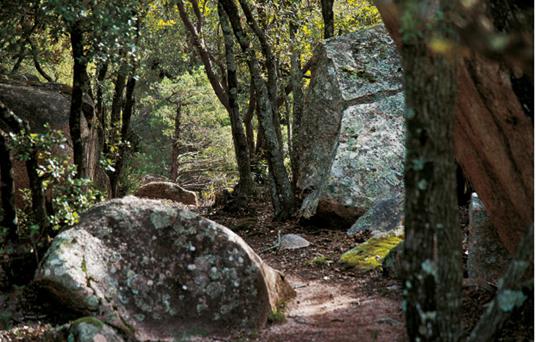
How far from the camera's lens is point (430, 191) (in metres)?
2.87

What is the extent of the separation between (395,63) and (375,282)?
6598 mm

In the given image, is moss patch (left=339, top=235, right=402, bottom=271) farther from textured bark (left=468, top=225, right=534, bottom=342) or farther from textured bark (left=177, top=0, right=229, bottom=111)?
textured bark (left=177, top=0, right=229, bottom=111)

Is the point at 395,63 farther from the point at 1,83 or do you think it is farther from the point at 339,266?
the point at 1,83

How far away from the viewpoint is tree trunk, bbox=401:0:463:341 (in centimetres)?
283

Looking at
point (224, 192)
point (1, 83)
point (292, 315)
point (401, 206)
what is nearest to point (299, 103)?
point (224, 192)

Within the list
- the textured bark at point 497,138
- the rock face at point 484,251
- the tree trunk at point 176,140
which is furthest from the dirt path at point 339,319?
the tree trunk at point 176,140

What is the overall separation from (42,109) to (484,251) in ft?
23.6

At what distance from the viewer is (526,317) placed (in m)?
4.82

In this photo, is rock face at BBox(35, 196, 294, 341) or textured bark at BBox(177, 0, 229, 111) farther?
textured bark at BBox(177, 0, 229, 111)

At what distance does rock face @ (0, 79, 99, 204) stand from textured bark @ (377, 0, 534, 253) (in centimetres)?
669

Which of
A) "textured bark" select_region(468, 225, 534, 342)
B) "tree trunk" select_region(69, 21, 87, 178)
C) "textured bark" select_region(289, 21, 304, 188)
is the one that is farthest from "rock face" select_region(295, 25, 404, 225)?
"textured bark" select_region(468, 225, 534, 342)

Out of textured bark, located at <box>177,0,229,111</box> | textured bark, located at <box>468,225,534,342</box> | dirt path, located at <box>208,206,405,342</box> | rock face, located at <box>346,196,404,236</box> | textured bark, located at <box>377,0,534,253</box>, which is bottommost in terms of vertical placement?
dirt path, located at <box>208,206,405,342</box>

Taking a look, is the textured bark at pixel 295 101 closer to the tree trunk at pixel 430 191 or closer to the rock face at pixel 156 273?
the rock face at pixel 156 273

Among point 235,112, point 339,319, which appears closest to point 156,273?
point 339,319
